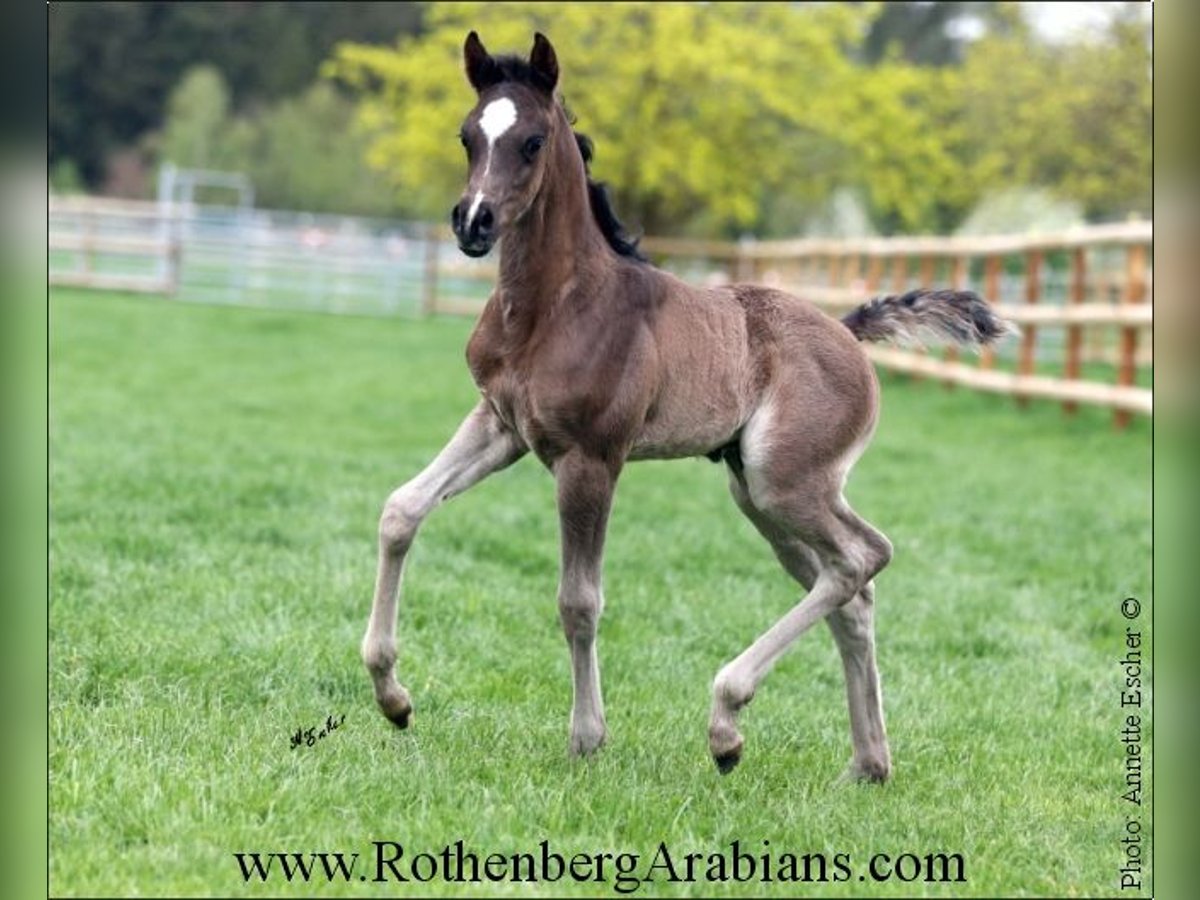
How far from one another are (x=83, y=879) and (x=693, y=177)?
63.5ft

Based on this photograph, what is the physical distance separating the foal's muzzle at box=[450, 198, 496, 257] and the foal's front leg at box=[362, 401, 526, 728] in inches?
27.1

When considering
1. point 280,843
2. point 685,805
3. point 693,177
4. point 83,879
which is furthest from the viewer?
point 693,177

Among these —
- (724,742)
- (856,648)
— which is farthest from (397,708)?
(856,648)

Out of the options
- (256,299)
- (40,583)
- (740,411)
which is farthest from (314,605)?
(256,299)

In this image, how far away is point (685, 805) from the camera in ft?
13.0

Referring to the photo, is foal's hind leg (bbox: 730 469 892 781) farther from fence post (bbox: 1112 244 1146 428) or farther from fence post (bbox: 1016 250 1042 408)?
fence post (bbox: 1016 250 1042 408)

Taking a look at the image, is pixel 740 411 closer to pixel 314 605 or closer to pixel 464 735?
pixel 464 735

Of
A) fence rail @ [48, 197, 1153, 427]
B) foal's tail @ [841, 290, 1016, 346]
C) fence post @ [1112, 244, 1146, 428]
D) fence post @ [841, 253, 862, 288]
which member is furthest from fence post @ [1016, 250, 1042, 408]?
foal's tail @ [841, 290, 1016, 346]

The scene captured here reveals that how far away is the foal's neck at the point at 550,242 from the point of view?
431 centimetres

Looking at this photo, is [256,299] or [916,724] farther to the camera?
[256,299]

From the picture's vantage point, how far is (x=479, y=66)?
4152 millimetres

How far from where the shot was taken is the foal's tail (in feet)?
16.1

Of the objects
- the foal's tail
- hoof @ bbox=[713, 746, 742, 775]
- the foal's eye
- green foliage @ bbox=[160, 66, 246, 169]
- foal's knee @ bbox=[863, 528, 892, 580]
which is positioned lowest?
hoof @ bbox=[713, 746, 742, 775]
